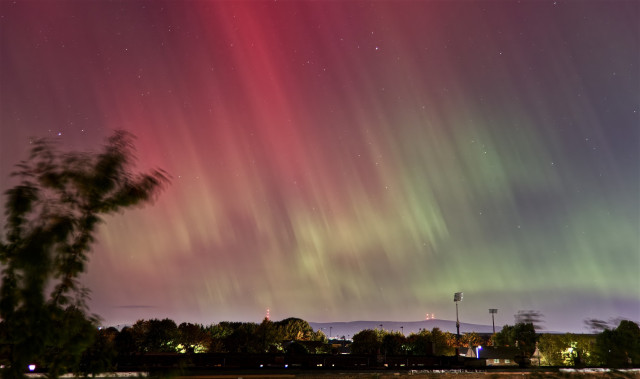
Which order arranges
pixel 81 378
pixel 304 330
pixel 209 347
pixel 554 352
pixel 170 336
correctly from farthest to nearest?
pixel 304 330, pixel 209 347, pixel 170 336, pixel 554 352, pixel 81 378

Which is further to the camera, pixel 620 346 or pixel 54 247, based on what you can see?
pixel 620 346

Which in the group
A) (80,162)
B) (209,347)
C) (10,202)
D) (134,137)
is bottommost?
(209,347)

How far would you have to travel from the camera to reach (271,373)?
74.0 feet

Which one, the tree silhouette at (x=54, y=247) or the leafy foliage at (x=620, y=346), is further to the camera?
the leafy foliage at (x=620, y=346)

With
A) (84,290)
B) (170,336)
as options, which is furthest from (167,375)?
(170,336)

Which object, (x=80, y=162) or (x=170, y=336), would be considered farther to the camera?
(x=170, y=336)

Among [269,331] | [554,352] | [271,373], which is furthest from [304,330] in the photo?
[271,373]

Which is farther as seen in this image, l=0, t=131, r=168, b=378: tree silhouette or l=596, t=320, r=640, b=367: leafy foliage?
l=596, t=320, r=640, b=367: leafy foliage

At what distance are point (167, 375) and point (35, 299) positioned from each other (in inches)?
67.1

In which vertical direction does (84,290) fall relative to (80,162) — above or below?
below

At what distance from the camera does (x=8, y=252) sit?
6090 mm

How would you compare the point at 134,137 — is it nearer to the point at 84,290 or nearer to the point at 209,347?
the point at 84,290

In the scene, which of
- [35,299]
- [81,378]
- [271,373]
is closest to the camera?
[35,299]

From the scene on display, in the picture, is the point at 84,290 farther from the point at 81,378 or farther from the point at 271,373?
the point at 271,373
